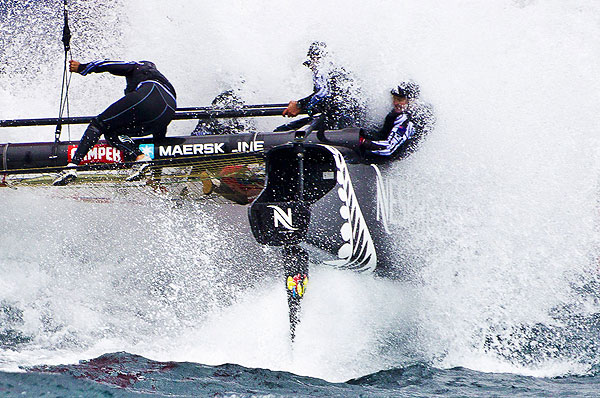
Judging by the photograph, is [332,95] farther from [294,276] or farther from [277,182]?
[294,276]

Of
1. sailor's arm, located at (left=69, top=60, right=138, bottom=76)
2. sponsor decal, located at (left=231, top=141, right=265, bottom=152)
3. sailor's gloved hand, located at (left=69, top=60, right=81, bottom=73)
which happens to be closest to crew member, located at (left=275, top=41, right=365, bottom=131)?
sponsor decal, located at (left=231, top=141, right=265, bottom=152)

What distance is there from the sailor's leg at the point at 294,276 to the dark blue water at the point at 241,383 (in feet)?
1.35

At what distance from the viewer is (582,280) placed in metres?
4.54

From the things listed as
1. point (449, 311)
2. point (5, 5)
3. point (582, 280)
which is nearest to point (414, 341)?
point (449, 311)

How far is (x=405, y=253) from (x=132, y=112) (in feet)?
5.90

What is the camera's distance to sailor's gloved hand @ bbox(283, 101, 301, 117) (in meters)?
4.33

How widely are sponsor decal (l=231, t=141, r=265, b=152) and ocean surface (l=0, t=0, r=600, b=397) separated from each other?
56cm

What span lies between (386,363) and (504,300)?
2.92 feet

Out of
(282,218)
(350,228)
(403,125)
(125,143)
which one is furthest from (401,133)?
(125,143)

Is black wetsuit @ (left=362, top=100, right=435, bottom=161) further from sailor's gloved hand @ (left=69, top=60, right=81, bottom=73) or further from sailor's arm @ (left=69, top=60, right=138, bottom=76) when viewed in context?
sailor's gloved hand @ (left=69, top=60, right=81, bottom=73)

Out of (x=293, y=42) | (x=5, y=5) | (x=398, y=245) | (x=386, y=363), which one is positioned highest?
(x=5, y=5)

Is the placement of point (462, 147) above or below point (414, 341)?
above

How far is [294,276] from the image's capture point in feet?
12.7

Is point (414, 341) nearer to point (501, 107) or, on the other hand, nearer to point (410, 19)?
point (501, 107)
